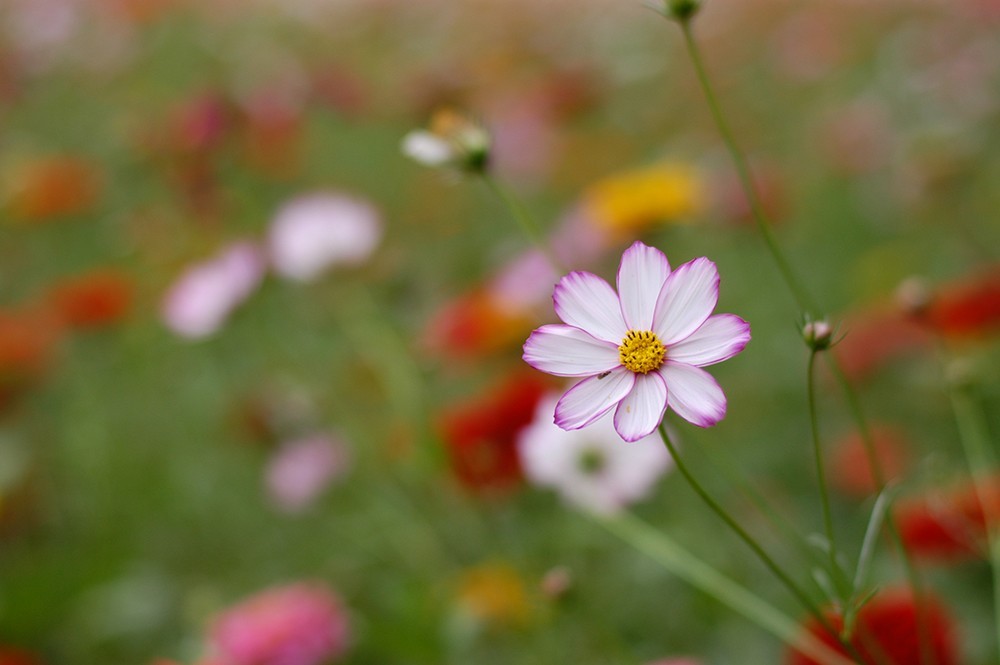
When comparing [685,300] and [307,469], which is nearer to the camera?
[685,300]

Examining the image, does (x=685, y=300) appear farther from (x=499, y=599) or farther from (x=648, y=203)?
(x=648, y=203)

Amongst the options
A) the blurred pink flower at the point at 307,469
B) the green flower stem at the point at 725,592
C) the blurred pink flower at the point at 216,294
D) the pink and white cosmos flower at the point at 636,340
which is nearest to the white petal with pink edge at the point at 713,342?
the pink and white cosmos flower at the point at 636,340

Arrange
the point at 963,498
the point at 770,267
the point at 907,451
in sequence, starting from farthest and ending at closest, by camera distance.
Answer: the point at 770,267 < the point at 907,451 < the point at 963,498

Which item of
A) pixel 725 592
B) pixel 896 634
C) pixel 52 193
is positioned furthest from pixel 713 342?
pixel 52 193

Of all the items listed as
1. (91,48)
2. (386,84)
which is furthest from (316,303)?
(91,48)

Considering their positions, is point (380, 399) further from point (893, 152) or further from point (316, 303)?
point (893, 152)

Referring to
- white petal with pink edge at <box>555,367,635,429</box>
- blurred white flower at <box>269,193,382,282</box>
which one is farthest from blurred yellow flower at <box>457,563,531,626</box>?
white petal with pink edge at <box>555,367,635,429</box>

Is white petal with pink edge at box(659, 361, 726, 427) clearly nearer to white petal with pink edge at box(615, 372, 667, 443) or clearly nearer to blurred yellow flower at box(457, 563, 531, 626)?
white petal with pink edge at box(615, 372, 667, 443)
